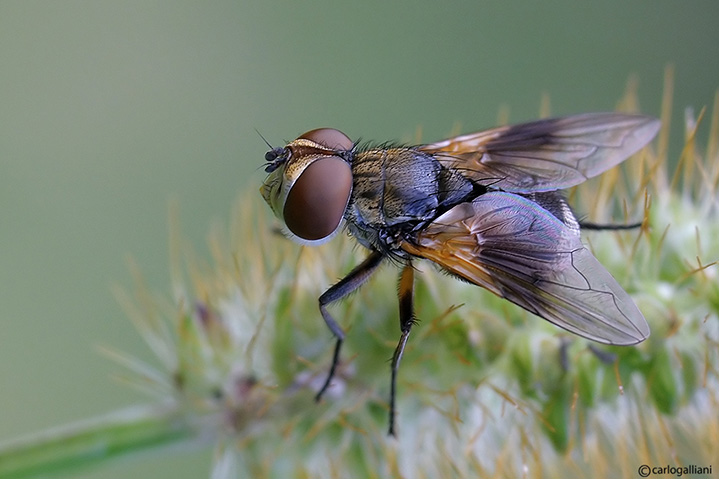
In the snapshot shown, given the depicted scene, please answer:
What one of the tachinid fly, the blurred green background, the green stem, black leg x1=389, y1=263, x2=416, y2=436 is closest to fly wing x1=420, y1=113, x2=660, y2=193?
the tachinid fly

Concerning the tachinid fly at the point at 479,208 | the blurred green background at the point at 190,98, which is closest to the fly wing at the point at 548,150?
the tachinid fly at the point at 479,208

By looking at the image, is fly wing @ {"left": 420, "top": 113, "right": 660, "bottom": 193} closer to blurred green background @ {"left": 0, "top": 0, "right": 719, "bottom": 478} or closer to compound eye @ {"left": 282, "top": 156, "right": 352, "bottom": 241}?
compound eye @ {"left": 282, "top": 156, "right": 352, "bottom": 241}

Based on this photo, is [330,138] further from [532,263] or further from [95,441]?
[95,441]

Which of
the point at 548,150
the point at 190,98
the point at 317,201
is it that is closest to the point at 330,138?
the point at 317,201

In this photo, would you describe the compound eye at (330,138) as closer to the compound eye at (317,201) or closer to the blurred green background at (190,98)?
the compound eye at (317,201)

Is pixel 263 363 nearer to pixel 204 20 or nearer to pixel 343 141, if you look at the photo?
pixel 343 141

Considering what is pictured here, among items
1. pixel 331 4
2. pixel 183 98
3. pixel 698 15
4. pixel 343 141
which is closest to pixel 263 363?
pixel 343 141
